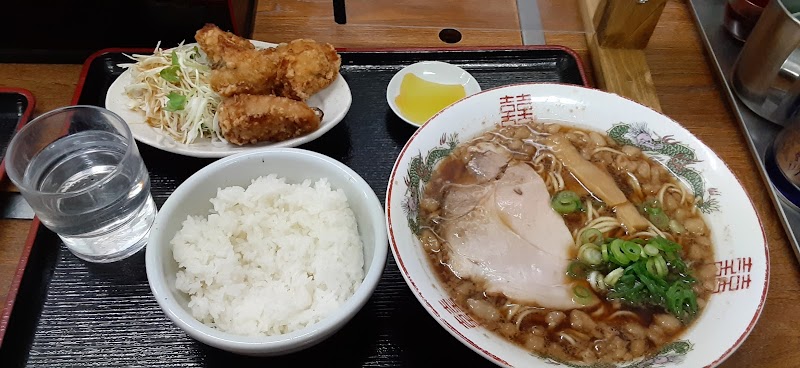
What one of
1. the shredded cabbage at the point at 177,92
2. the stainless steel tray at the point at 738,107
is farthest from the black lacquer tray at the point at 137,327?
the stainless steel tray at the point at 738,107

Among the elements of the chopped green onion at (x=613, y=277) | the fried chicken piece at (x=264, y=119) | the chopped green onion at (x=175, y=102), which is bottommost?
the chopped green onion at (x=175, y=102)

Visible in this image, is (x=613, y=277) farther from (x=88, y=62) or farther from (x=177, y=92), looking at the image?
(x=88, y=62)

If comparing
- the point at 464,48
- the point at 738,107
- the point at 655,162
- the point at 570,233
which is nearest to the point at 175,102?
the point at 464,48

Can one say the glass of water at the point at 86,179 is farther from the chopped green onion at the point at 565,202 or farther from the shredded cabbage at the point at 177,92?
the chopped green onion at the point at 565,202

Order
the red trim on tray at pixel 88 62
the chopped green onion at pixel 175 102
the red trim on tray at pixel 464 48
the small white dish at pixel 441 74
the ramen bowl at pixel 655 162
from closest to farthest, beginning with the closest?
1. the ramen bowl at pixel 655 162
2. the chopped green onion at pixel 175 102
3. the red trim on tray at pixel 88 62
4. the small white dish at pixel 441 74
5. the red trim on tray at pixel 464 48

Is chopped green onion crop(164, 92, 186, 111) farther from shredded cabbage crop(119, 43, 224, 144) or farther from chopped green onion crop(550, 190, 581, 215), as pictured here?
chopped green onion crop(550, 190, 581, 215)

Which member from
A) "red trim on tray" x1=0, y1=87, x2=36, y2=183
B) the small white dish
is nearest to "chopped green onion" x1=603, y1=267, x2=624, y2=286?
the small white dish

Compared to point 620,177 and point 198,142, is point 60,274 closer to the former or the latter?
point 198,142
